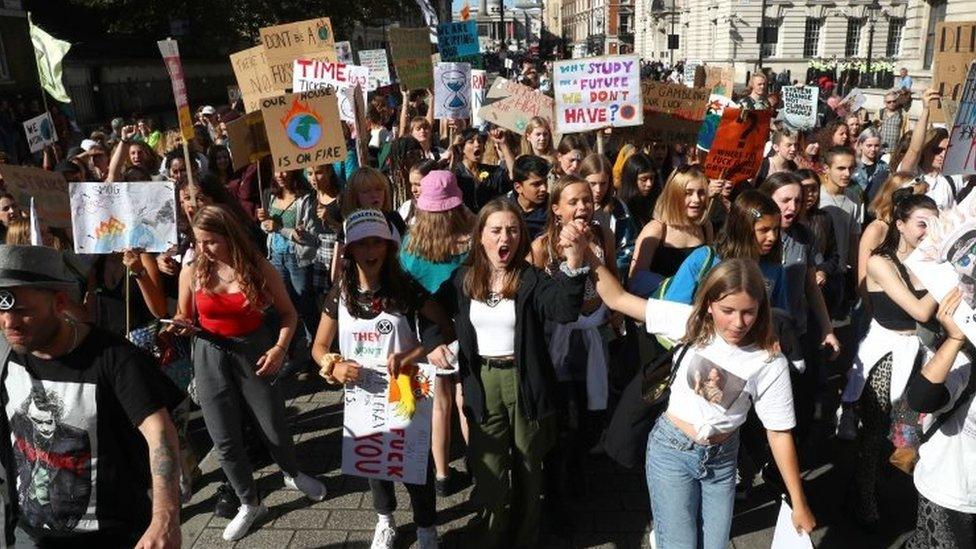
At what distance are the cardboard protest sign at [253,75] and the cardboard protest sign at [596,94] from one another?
3.34 metres

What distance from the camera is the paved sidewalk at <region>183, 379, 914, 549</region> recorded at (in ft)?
12.9

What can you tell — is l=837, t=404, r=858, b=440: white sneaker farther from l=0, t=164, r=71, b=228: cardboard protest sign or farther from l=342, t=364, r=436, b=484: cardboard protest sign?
l=0, t=164, r=71, b=228: cardboard protest sign

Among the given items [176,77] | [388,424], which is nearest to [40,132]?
[176,77]

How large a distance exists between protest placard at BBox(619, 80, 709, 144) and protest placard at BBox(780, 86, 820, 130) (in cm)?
307

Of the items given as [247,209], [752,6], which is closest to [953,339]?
[247,209]

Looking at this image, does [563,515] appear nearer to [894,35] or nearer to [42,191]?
[42,191]

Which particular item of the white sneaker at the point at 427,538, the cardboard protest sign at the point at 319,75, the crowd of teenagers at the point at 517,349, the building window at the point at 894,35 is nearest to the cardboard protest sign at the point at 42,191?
the crowd of teenagers at the point at 517,349

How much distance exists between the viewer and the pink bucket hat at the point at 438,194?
438cm

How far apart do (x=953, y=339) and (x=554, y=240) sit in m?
1.63

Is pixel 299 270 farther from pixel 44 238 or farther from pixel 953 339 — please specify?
pixel 953 339

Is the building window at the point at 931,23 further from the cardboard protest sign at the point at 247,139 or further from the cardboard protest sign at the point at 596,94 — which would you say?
the cardboard protest sign at the point at 247,139

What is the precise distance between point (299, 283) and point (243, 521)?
8.41 feet

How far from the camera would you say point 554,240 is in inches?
133

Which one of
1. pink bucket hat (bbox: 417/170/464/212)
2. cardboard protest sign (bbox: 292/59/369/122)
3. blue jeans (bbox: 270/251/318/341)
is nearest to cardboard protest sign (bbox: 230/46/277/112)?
cardboard protest sign (bbox: 292/59/369/122)
